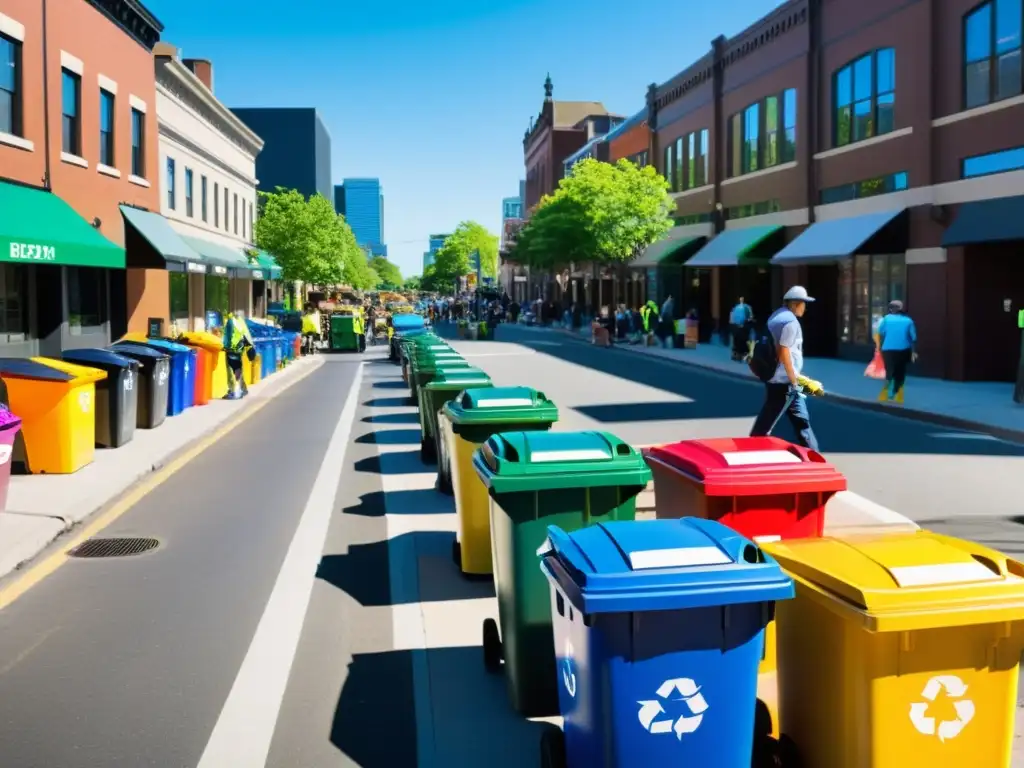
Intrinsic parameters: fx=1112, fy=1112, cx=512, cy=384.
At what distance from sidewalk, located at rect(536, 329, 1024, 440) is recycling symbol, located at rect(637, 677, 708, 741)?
42.7 feet

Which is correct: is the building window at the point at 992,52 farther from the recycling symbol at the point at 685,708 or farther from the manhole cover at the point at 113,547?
the recycling symbol at the point at 685,708

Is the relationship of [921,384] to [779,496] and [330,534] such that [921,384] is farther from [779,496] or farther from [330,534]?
[779,496]

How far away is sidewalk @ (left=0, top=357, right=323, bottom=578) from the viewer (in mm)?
8750

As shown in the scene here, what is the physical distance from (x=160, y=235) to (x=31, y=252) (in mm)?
10090

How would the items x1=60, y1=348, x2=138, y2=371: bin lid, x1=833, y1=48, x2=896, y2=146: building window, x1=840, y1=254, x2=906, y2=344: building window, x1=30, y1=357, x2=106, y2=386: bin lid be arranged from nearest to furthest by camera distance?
x1=30, y1=357, x2=106, y2=386: bin lid → x1=60, y1=348, x2=138, y2=371: bin lid → x1=840, y1=254, x2=906, y2=344: building window → x1=833, y1=48, x2=896, y2=146: building window

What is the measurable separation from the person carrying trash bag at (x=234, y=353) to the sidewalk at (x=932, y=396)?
11.4m

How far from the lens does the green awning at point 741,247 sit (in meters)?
35.6

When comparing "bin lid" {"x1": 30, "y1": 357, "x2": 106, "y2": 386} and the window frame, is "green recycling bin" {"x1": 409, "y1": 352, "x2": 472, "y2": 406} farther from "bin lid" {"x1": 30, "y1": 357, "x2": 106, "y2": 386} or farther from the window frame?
the window frame

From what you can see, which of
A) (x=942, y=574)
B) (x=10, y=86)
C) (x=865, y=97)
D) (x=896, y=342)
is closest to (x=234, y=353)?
(x=10, y=86)

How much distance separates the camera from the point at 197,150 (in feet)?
122

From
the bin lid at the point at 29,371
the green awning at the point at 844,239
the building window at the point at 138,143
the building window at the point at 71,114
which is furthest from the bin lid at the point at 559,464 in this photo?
the building window at the point at 138,143

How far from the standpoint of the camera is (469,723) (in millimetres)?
5238

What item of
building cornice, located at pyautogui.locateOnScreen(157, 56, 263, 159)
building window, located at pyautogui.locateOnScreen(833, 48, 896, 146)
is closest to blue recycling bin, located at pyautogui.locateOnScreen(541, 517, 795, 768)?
building window, located at pyautogui.locateOnScreen(833, 48, 896, 146)

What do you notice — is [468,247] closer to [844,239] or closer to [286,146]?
[286,146]
